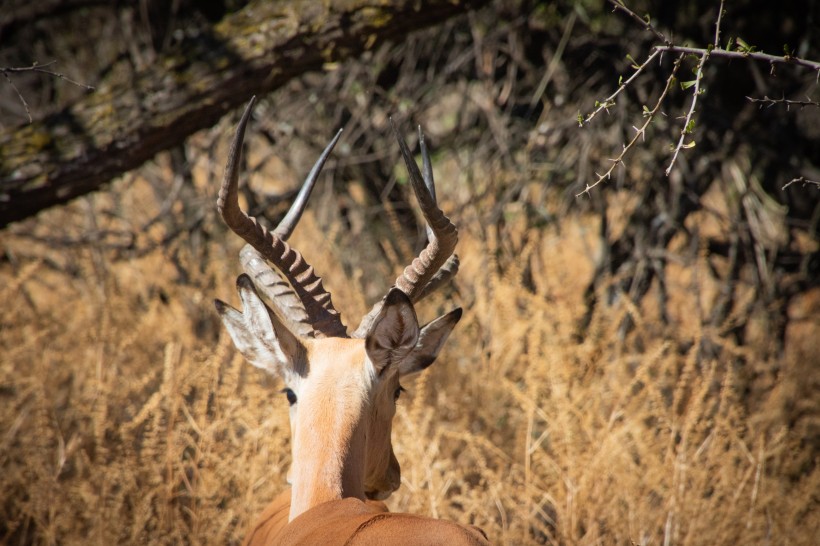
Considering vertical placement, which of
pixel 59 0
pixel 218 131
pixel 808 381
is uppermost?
pixel 59 0

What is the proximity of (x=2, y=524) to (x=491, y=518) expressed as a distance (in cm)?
275

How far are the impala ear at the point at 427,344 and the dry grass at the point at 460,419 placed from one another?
0.51m

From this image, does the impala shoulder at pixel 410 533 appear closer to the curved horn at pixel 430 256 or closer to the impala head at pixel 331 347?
the impala head at pixel 331 347

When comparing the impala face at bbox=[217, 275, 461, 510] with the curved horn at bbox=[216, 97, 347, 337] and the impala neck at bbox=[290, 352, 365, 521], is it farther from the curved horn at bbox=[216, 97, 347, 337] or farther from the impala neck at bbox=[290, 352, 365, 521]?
the curved horn at bbox=[216, 97, 347, 337]

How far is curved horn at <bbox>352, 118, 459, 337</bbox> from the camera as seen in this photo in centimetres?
305

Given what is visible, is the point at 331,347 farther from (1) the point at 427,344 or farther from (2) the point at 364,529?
(2) the point at 364,529

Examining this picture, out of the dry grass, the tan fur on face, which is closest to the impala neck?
the tan fur on face

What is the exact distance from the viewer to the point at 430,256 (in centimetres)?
324

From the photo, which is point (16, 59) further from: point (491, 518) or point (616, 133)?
point (491, 518)

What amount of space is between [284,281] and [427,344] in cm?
72

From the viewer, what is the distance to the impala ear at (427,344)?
329 cm

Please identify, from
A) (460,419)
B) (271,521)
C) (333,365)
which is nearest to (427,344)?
(333,365)

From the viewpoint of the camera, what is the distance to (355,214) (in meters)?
6.84

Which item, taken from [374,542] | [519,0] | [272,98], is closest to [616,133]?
[519,0]
